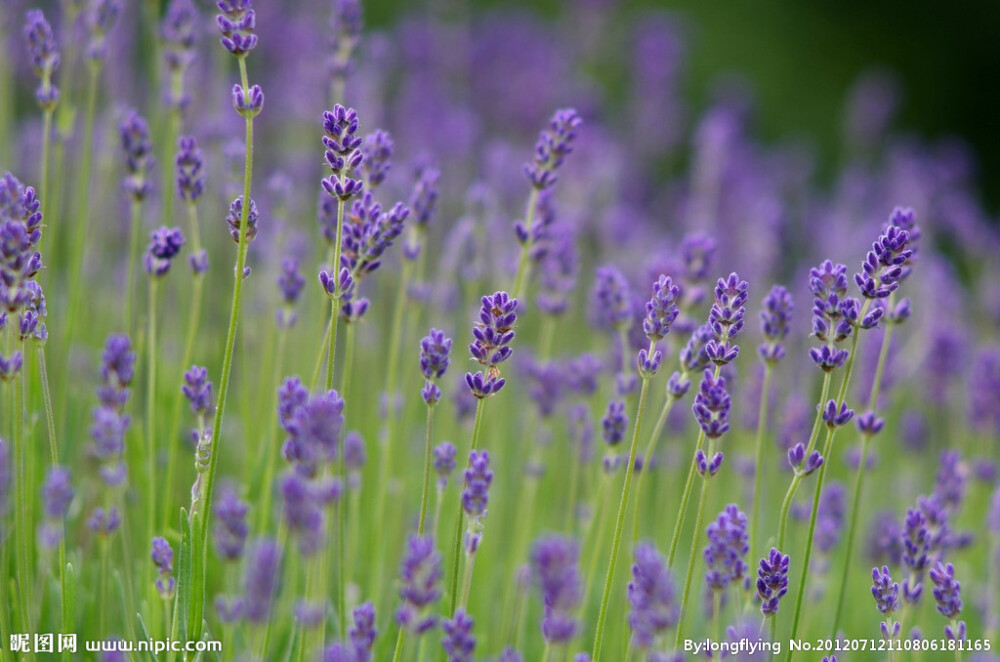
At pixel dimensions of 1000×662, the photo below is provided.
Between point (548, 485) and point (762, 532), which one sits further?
point (762, 532)

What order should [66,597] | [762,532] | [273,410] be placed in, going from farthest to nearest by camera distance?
[762,532], [273,410], [66,597]

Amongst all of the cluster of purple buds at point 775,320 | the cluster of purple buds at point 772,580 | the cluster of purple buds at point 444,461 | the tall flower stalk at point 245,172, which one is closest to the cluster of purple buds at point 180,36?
the tall flower stalk at point 245,172

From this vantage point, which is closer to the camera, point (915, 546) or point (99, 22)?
point (915, 546)

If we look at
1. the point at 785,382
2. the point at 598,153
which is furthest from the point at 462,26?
the point at 785,382

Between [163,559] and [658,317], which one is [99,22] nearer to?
[163,559]

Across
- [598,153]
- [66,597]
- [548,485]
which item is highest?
[598,153]

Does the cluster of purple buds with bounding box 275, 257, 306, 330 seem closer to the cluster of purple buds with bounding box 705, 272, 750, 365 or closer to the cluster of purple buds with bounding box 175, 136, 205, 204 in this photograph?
the cluster of purple buds with bounding box 175, 136, 205, 204

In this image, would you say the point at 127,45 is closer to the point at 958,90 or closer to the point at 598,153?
the point at 598,153

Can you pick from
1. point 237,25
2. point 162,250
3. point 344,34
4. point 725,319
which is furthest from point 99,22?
point 725,319
